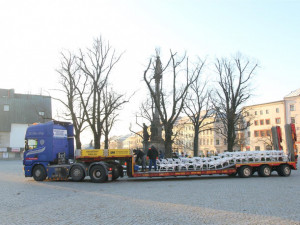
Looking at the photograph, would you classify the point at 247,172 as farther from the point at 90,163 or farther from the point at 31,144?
the point at 31,144

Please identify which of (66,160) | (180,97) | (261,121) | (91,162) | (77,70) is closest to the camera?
(91,162)

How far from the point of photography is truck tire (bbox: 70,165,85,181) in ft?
60.5

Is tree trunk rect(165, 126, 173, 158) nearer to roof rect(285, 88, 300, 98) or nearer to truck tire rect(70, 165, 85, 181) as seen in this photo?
truck tire rect(70, 165, 85, 181)

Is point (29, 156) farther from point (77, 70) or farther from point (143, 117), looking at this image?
point (143, 117)

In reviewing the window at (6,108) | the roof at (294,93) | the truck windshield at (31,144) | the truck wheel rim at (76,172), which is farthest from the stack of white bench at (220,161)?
the roof at (294,93)

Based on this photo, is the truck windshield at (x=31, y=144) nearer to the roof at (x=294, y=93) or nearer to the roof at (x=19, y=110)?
the roof at (x=19, y=110)

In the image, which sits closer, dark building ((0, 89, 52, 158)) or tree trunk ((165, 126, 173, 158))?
tree trunk ((165, 126, 173, 158))

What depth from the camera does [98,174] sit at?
18078mm

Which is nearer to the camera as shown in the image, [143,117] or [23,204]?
[23,204]

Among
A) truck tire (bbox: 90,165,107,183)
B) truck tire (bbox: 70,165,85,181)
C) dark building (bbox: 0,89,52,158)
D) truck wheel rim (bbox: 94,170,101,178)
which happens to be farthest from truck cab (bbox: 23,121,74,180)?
dark building (bbox: 0,89,52,158)

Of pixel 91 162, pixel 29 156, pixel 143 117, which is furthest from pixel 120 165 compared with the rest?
pixel 143 117

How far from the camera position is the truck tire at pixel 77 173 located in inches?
727

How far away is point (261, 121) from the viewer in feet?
271

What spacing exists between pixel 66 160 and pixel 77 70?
14051mm
